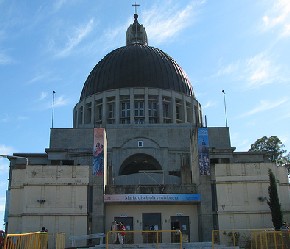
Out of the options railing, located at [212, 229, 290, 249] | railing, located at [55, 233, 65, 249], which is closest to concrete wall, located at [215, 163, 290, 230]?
railing, located at [212, 229, 290, 249]

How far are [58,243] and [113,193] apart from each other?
8821 millimetres

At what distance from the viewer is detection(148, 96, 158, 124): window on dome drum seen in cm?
5852

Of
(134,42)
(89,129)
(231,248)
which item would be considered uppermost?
(134,42)

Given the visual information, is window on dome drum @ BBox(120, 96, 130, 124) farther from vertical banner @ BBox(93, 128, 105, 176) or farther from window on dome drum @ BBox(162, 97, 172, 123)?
vertical banner @ BBox(93, 128, 105, 176)

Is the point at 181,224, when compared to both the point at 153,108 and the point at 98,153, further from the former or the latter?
the point at 153,108

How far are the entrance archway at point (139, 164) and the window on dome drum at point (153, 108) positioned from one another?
8319mm

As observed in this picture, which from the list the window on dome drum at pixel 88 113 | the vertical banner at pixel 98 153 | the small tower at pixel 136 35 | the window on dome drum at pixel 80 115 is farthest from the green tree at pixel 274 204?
the small tower at pixel 136 35

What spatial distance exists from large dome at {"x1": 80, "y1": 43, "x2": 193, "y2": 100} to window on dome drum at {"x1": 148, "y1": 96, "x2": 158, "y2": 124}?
6.17ft

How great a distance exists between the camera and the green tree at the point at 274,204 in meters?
30.2

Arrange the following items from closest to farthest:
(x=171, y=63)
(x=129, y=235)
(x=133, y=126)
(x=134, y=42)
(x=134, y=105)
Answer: (x=129, y=235) → (x=133, y=126) → (x=134, y=105) → (x=171, y=63) → (x=134, y=42)

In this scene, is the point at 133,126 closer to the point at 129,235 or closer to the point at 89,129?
the point at 89,129

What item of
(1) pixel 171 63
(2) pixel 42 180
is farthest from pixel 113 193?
(1) pixel 171 63

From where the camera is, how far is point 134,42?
245ft

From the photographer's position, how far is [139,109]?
193 feet
